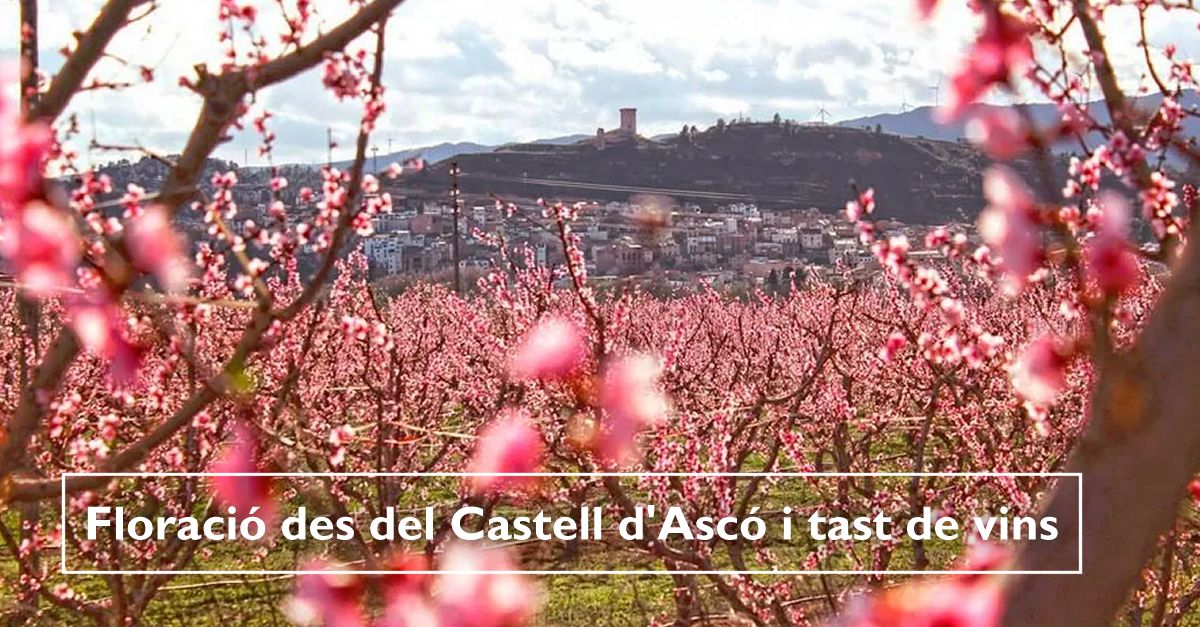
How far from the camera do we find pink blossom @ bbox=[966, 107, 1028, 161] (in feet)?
6.81

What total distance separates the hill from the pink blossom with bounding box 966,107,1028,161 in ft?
193

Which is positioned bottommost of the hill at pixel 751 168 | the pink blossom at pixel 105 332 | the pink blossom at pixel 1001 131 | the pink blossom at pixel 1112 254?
the pink blossom at pixel 105 332

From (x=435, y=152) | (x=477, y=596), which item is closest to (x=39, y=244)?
(x=477, y=596)

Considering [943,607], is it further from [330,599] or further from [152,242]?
[152,242]

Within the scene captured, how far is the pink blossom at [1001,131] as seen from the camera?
208 cm

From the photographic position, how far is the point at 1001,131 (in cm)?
210

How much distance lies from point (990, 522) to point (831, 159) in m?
76.9

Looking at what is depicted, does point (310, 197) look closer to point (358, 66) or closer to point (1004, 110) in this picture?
point (358, 66)

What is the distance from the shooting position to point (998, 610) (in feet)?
3.35

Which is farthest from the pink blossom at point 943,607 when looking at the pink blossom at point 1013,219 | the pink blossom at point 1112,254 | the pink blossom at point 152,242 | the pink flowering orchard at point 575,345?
the pink blossom at point 152,242

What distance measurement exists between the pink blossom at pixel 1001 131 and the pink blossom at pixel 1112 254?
18cm

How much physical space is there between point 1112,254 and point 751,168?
254ft

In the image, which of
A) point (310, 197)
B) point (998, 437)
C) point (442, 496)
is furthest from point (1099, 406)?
point (442, 496)

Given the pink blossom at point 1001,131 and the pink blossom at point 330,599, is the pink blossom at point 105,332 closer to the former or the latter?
the pink blossom at point 330,599
